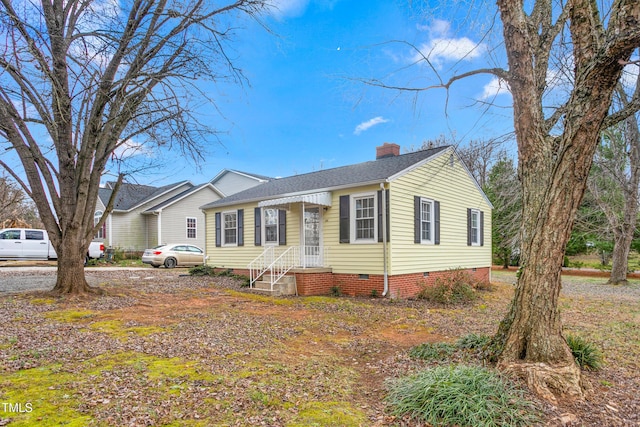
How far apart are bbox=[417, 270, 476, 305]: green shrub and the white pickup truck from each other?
1507 cm

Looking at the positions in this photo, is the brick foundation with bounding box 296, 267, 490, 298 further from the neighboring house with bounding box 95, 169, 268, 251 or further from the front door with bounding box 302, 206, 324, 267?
the neighboring house with bounding box 95, 169, 268, 251

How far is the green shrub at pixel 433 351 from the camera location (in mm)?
4520

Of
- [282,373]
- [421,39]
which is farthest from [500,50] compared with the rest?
[282,373]

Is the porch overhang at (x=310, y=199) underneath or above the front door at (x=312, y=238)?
above

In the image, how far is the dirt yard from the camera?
308 cm

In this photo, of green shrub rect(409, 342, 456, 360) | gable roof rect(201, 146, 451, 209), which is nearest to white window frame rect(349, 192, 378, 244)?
gable roof rect(201, 146, 451, 209)

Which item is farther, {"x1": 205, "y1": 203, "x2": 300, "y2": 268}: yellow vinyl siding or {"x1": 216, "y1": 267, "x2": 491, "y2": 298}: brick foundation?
{"x1": 205, "y1": 203, "x2": 300, "y2": 268}: yellow vinyl siding

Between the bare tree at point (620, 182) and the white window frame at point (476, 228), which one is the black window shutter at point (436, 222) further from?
the bare tree at point (620, 182)

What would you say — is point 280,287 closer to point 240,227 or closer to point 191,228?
point 240,227

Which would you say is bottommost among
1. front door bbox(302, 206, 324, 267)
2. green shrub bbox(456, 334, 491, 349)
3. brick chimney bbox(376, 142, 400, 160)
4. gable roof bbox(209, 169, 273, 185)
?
green shrub bbox(456, 334, 491, 349)

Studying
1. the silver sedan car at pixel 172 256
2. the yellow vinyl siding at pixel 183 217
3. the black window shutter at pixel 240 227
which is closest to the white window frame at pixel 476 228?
the black window shutter at pixel 240 227

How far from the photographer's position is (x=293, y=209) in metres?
11.9

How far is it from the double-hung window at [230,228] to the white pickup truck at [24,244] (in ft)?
23.3

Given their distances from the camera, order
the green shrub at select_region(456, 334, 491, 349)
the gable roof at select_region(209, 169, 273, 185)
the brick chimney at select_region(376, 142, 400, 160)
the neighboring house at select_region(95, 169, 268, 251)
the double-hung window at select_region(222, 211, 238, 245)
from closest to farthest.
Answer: the green shrub at select_region(456, 334, 491, 349), the brick chimney at select_region(376, 142, 400, 160), the double-hung window at select_region(222, 211, 238, 245), the neighboring house at select_region(95, 169, 268, 251), the gable roof at select_region(209, 169, 273, 185)
